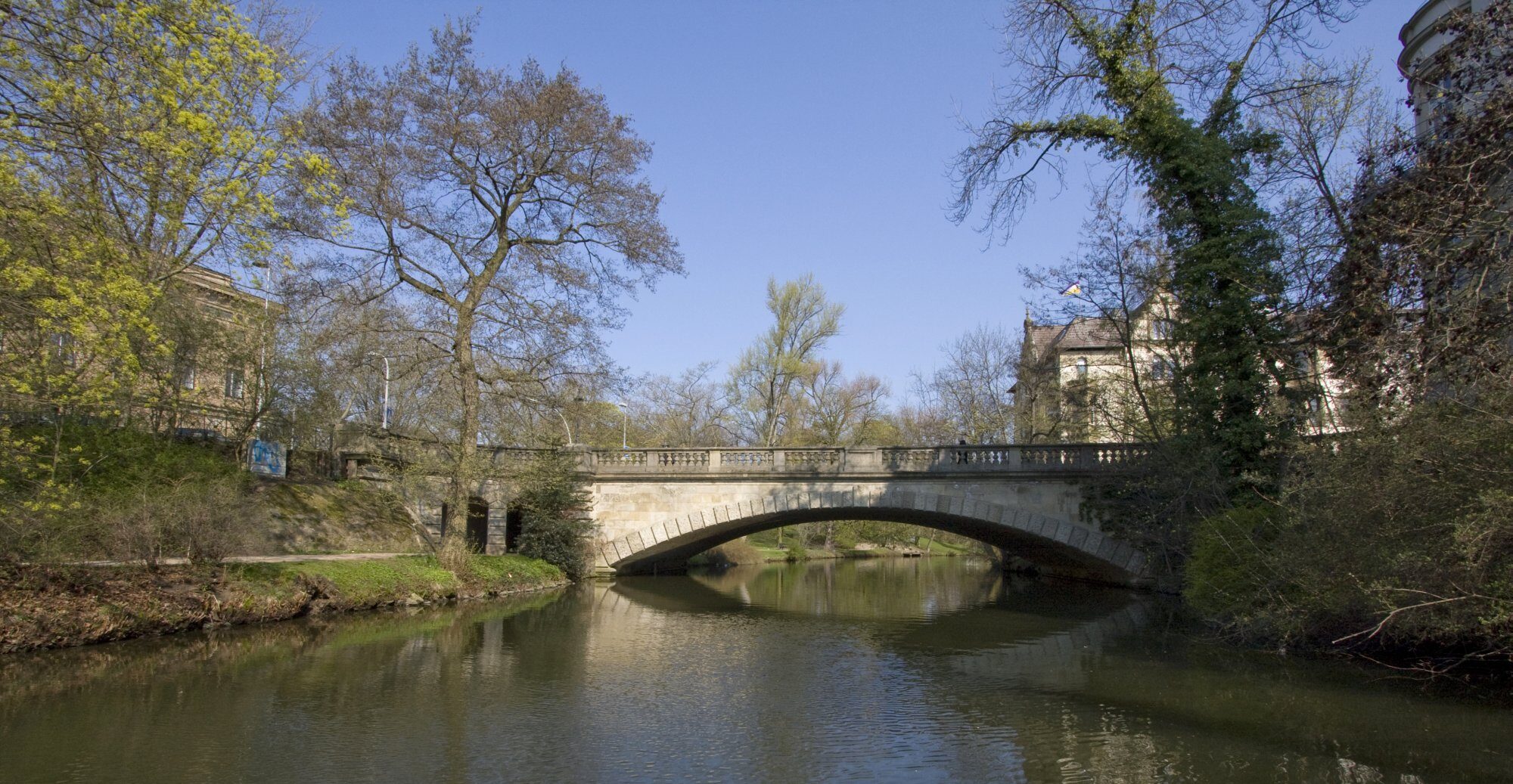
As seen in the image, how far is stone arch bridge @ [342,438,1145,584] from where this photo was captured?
2384 centimetres

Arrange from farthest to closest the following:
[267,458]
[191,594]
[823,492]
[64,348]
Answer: [823,492]
[267,458]
[191,594]
[64,348]

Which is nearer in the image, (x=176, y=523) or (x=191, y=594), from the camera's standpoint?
(x=191, y=594)

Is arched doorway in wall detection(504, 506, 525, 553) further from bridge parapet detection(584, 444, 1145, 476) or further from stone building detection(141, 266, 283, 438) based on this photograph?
stone building detection(141, 266, 283, 438)

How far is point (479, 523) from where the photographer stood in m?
30.6

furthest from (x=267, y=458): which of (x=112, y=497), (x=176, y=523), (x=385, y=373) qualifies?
(x=176, y=523)

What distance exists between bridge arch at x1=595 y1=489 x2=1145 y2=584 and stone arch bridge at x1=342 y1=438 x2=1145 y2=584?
0.03 meters

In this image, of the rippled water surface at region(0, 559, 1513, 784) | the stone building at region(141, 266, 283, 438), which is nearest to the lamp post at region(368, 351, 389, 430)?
the stone building at region(141, 266, 283, 438)

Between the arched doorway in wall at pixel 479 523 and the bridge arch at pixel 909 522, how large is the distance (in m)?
3.42

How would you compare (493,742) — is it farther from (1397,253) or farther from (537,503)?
(537,503)

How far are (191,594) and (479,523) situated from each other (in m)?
16.5

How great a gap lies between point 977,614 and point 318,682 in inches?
540

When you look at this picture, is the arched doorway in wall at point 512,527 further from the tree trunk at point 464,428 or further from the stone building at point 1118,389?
the stone building at point 1118,389

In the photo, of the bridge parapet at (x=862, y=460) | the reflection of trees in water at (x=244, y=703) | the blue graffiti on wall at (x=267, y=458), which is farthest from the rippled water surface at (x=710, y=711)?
the blue graffiti on wall at (x=267, y=458)

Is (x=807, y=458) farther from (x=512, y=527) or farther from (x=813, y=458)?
(x=512, y=527)
